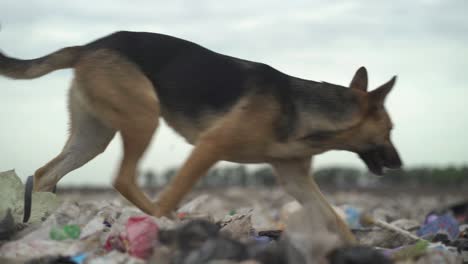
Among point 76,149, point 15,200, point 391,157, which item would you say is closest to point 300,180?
point 391,157

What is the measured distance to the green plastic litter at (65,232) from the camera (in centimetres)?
389

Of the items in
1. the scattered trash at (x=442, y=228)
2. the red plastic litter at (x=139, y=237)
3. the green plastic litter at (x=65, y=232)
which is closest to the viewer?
the red plastic litter at (x=139, y=237)

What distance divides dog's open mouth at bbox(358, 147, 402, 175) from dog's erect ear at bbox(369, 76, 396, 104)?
379mm

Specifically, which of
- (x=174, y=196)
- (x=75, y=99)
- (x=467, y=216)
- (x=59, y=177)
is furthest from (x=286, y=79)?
(x=467, y=216)

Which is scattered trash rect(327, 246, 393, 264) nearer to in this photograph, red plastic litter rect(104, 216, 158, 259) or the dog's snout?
red plastic litter rect(104, 216, 158, 259)

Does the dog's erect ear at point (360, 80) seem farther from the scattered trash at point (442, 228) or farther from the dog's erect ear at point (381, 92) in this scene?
the scattered trash at point (442, 228)

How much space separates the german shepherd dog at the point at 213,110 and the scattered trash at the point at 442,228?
0.88 meters

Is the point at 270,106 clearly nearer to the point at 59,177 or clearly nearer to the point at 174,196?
the point at 174,196

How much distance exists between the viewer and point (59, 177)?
17.4ft

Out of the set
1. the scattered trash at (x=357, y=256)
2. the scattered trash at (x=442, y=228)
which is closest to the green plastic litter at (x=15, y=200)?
the scattered trash at (x=357, y=256)

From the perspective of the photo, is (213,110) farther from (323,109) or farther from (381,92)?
(381,92)

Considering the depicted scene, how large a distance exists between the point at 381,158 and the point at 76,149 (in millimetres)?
2417

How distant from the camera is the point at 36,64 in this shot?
518 cm

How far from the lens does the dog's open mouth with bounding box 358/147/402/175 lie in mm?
5004
